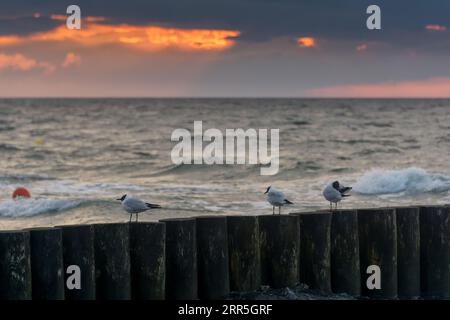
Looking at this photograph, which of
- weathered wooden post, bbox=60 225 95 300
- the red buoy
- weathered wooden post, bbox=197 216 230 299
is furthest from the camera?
the red buoy

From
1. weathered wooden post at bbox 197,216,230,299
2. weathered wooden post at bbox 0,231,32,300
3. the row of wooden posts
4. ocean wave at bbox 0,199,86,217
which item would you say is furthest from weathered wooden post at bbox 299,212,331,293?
ocean wave at bbox 0,199,86,217

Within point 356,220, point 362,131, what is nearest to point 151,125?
point 362,131

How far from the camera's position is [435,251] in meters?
9.31

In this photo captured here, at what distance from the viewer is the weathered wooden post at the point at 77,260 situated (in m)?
7.75

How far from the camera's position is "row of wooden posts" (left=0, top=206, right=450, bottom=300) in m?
7.60

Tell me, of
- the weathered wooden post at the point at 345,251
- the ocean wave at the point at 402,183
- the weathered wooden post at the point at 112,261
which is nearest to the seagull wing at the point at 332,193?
the weathered wooden post at the point at 345,251

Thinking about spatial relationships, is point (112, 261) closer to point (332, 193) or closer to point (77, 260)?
point (77, 260)

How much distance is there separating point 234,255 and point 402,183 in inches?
588

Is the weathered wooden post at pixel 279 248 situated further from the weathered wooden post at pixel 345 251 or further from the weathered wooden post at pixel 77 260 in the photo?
the weathered wooden post at pixel 77 260

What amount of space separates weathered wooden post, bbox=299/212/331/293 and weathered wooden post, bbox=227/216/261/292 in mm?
623

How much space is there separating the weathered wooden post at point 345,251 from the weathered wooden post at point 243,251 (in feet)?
3.31

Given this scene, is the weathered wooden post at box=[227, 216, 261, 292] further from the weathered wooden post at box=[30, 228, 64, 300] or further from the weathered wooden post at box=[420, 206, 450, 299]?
the weathered wooden post at box=[420, 206, 450, 299]

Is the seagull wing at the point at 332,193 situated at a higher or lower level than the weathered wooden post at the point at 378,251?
higher
